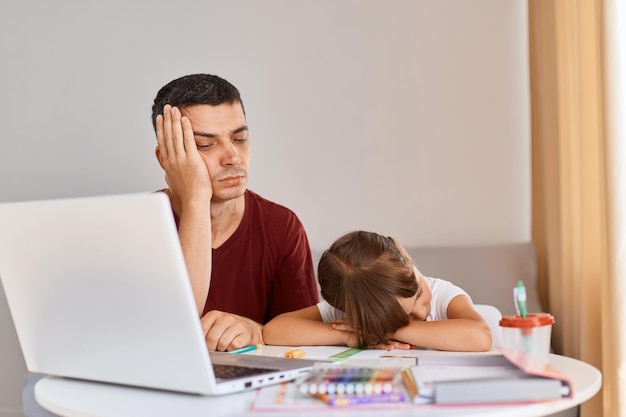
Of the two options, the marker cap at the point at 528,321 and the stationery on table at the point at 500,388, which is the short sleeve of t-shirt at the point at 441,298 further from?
the stationery on table at the point at 500,388

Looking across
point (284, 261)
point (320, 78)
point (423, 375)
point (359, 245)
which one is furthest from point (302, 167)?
point (423, 375)

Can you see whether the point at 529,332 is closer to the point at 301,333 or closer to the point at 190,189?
the point at 301,333

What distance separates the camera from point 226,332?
4.52 feet

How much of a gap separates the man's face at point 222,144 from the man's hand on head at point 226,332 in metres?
0.32

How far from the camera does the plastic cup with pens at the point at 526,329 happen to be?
106 centimetres

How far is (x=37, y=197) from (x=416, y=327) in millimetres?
2161

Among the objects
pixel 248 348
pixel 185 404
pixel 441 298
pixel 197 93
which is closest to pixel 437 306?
pixel 441 298

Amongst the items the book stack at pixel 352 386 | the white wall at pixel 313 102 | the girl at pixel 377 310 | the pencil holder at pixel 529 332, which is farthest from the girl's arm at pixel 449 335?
the white wall at pixel 313 102

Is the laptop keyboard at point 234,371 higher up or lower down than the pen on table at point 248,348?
higher up

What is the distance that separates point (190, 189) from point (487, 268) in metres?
1.18

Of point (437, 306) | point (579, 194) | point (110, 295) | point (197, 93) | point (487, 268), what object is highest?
point (197, 93)

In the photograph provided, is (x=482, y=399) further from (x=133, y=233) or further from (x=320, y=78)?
(x=320, y=78)

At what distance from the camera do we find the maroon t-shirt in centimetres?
181

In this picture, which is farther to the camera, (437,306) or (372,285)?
(437,306)
